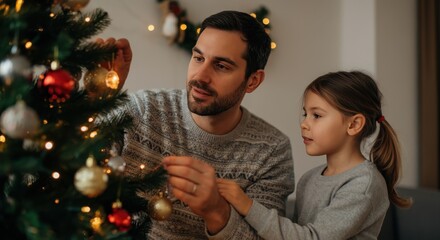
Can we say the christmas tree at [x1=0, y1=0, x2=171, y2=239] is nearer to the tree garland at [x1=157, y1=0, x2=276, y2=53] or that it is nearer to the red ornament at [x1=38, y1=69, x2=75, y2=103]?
the red ornament at [x1=38, y1=69, x2=75, y2=103]

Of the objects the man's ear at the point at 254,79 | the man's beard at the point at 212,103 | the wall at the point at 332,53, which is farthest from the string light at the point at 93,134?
the wall at the point at 332,53

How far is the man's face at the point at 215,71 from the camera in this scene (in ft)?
5.25

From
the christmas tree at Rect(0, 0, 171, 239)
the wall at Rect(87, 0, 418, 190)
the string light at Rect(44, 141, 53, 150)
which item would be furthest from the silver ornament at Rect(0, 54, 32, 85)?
the wall at Rect(87, 0, 418, 190)

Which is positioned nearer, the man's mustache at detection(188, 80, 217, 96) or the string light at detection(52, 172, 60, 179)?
the string light at detection(52, 172, 60, 179)

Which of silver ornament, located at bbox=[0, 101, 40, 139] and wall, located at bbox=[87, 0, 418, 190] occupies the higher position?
silver ornament, located at bbox=[0, 101, 40, 139]

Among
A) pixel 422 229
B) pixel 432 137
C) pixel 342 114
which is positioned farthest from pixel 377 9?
pixel 342 114

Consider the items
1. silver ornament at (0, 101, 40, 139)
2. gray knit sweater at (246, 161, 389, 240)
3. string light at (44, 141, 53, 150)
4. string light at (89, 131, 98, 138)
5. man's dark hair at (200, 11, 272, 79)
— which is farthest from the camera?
man's dark hair at (200, 11, 272, 79)

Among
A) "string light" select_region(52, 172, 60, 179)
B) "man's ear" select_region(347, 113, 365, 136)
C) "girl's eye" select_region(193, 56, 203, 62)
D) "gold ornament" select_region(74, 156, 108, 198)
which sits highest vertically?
"gold ornament" select_region(74, 156, 108, 198)

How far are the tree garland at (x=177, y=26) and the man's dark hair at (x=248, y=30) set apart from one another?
1.21m

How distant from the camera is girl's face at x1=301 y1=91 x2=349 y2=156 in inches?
63.0

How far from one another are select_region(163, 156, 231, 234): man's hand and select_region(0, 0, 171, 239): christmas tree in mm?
120

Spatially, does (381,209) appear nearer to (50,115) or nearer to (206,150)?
(206,150)

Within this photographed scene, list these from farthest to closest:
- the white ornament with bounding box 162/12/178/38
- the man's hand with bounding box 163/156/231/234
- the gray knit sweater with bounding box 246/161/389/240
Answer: the white ornament with bounding box 162/12/178/38 < the gray knit sweater with bounding box 246/161/389/240 < the man's hand with bounding box 163/156/231/234

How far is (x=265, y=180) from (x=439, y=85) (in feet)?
8.49
